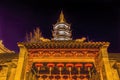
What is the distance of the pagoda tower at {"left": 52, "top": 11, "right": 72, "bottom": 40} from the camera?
31891 millimetres

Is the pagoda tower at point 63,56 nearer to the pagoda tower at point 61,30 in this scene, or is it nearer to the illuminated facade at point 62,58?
the illuminated facade at point 62,58

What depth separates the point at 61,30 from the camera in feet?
108

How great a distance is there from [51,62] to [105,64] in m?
3.43

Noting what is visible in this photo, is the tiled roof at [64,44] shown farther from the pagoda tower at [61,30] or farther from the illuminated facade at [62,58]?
the pagoda tower at [61,30]

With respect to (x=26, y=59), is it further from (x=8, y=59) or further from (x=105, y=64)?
(x=105, y=64)

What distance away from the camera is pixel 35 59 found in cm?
1203

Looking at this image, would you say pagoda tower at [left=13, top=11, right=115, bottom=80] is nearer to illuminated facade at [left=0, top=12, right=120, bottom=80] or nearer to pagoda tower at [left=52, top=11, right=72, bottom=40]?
illuminated facade at [left=0, top=12, right=120, bottom=80]

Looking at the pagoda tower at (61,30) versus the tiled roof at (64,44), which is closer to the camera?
the tiled roof at (64,44)

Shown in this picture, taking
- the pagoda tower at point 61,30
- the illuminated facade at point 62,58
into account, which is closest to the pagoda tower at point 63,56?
the illuminated facade at point 62,58

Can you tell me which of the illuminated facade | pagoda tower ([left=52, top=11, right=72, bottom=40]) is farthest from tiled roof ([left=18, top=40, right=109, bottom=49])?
pagoda tower ([left=52, top=11, right=72, bottom=40])

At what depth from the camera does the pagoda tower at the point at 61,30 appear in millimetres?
31891

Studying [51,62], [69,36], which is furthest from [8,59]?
[69,36]

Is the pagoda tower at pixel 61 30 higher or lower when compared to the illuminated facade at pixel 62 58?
higher

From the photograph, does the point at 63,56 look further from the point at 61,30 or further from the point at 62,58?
the point at 61,30
